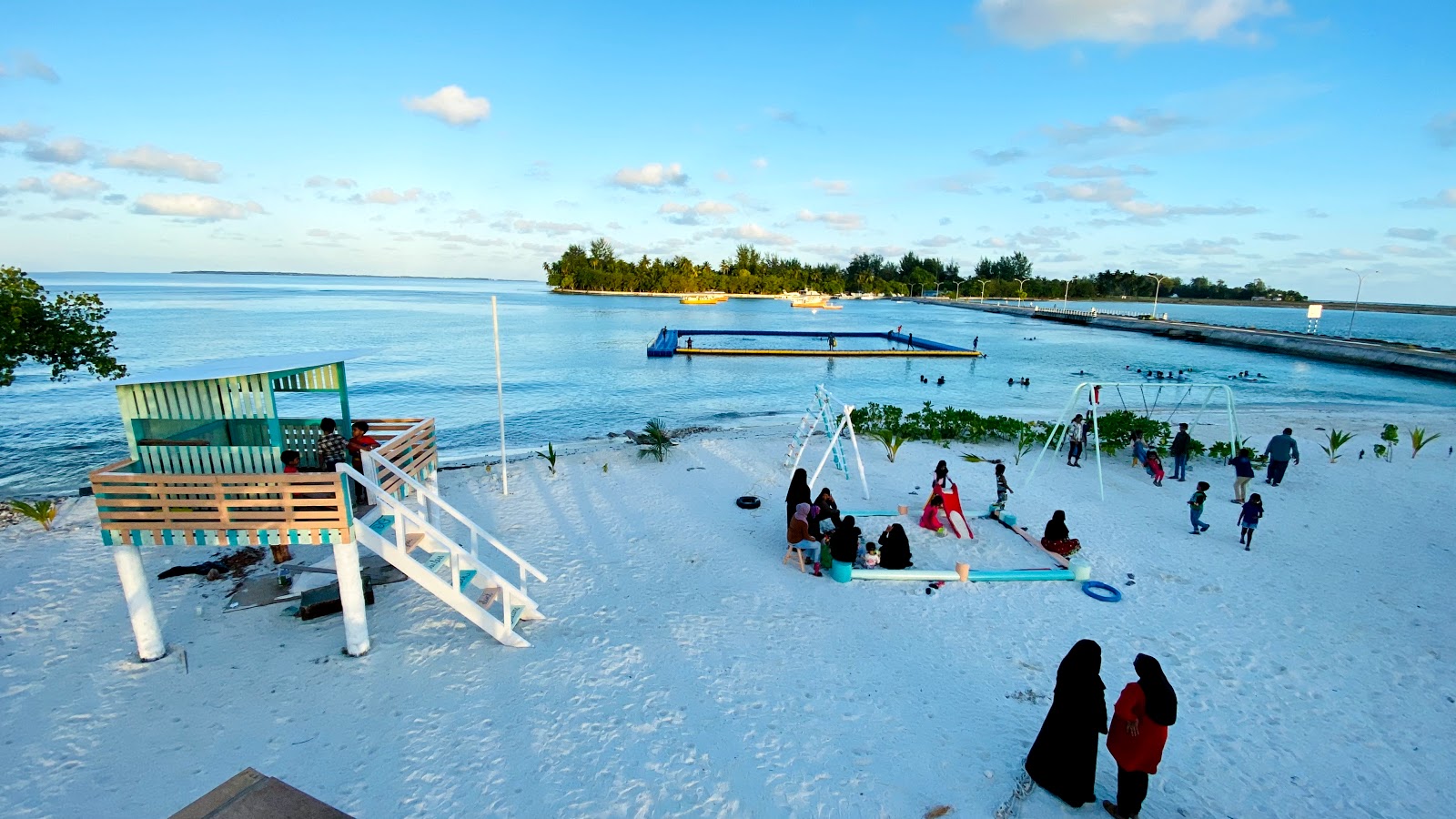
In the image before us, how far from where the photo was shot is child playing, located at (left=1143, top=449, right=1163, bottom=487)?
15.3 m

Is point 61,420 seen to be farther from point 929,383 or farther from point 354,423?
point 929,383

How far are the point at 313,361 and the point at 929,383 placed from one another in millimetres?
37707

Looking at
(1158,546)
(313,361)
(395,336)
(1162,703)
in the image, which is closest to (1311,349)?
(1158,546)


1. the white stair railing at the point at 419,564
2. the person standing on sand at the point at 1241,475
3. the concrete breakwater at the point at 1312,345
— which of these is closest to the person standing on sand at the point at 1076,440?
the person standing on sand at the point at 1241,475

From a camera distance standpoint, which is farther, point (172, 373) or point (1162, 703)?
point (172, 373)

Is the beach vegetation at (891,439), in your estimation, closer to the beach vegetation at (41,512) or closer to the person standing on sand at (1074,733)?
Result: the person standing on sand at (1074,733)

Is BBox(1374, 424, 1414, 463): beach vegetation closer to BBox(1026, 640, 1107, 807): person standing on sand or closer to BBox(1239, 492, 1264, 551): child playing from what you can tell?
BBox(1239, 492, 1264, 551): child playing

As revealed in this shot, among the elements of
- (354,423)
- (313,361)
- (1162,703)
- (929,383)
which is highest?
(313,361)

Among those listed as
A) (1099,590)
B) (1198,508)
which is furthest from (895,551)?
(1198,508)

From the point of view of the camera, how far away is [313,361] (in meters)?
8.82

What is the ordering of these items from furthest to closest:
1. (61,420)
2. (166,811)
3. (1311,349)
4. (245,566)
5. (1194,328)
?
(1194,328), (1311,349), (61,420), (245,566), (166,811)

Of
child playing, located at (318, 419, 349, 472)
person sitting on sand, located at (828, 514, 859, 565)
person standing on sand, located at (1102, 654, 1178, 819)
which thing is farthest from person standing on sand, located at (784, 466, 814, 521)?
child playing, located at (318, 419, 349, 472)

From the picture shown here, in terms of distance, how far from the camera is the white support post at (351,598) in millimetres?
7520

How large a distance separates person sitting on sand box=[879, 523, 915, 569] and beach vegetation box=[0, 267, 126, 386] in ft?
45.7
